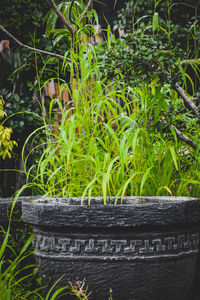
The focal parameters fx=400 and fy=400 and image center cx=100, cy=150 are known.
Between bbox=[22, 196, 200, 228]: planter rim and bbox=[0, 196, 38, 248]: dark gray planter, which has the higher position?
bbox=[22, 196, 200, 228]: planter rim

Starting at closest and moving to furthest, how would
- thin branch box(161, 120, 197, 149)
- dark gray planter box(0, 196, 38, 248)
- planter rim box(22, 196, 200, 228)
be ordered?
1. planter rim box(22, 196, 200, 228)
2. thin branch box(161, 120, 197, 149)
3. dark gray planter box(0, 196, 38, 248)

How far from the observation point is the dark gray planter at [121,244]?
56.7 inches

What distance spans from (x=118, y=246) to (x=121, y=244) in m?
0.01

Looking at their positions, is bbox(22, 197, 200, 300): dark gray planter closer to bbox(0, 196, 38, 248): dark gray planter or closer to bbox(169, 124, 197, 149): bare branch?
bbox(169, 124, 197, 149): bare branch

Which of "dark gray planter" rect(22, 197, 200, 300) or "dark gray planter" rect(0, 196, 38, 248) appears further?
"dark gray planter" rect(0, 196, 38, 248)

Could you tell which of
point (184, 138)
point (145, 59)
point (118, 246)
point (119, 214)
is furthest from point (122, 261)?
point (145, 59)

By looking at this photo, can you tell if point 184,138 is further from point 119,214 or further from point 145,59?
point 119,214

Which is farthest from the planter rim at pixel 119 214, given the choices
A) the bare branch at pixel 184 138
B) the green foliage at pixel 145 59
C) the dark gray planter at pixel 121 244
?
the green foliage at pixel 145 59

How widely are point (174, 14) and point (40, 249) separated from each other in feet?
8.70

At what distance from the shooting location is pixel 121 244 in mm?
1464

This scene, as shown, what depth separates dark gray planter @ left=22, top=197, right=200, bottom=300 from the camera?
1.44 meters

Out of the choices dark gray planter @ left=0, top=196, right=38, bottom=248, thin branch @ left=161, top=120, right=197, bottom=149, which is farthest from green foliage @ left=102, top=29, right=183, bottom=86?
dark gray planter @ left=0, top=196, right=38, bottom=248

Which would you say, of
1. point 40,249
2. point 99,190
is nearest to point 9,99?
point 99,190

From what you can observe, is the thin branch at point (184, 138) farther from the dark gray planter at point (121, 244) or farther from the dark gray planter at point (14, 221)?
the dark gray planter at point (14, 221)
